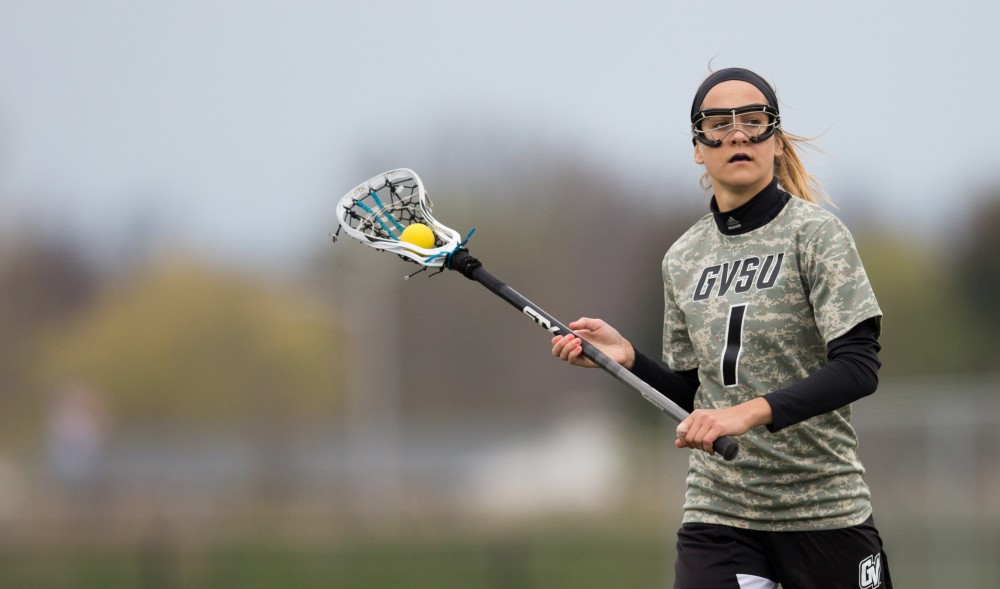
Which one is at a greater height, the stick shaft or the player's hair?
the player's hair

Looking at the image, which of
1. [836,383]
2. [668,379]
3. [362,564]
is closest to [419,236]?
[668,379]

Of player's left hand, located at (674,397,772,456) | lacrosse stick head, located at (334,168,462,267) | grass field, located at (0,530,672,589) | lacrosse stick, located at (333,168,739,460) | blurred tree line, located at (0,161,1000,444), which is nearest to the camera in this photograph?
player's left hand, located at (674,397,772,456)

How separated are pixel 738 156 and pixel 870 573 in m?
1.24

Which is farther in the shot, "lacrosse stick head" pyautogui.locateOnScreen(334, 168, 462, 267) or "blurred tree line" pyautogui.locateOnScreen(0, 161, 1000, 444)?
"blurred tree line" pyautogui.locateOnScreen(0, 161, 1000, 444)

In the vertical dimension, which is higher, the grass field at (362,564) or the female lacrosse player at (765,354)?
the female lacrosse player at (765,354)

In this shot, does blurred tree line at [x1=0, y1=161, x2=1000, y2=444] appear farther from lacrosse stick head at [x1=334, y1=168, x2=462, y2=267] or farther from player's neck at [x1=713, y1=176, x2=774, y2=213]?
player's neck at [x1=713, y1=176, x2=774, y2=213]

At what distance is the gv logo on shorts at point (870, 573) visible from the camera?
4.24 metres

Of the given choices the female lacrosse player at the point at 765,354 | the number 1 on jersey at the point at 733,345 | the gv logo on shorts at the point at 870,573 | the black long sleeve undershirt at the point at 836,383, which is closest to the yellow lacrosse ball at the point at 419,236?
the female lacrosse player at the point at 765,354

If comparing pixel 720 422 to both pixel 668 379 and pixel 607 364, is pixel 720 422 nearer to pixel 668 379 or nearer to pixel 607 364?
pixel 607 364

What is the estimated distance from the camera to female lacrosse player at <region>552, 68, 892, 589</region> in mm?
4207

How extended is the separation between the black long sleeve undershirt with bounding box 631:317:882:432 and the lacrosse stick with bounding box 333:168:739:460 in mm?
527

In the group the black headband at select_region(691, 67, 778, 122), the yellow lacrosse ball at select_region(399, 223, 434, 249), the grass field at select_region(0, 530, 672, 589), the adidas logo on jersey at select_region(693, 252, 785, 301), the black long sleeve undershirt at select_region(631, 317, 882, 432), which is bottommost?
the grass field at select_region(0, 530, 672, 589)

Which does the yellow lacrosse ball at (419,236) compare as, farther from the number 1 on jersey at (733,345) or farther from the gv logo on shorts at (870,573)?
the gv logo on shorts at (870,573)

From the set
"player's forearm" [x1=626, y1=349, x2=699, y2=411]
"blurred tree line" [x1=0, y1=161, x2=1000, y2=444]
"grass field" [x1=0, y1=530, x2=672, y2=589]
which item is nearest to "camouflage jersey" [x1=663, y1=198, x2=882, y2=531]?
"player's forearm" [x1=626, y1=349, x2=699, y2=411]
